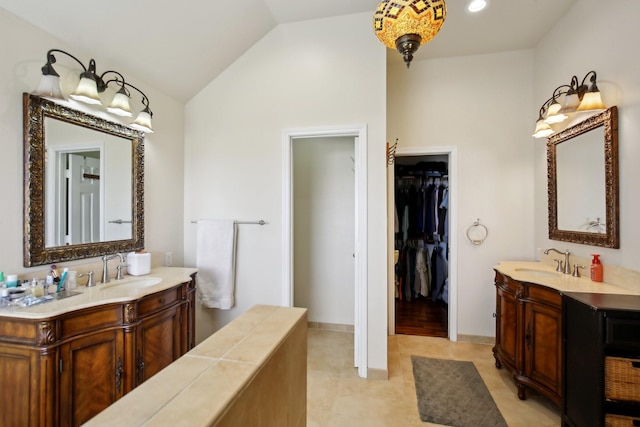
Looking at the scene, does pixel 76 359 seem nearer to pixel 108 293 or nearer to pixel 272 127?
pixel 108 293

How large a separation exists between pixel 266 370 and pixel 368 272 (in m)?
1.81

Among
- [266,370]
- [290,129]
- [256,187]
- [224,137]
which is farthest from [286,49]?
[266,370]

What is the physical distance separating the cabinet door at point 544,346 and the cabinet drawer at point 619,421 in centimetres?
41

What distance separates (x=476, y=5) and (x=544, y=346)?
8.63 ft

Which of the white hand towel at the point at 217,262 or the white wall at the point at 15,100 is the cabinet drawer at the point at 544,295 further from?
the white wall at the point at 15,100

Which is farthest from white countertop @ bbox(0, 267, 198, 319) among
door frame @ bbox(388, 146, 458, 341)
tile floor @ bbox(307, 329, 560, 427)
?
door frame @ bbox(388, 146, 458, 341)

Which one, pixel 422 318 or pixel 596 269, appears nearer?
pixel 596 269

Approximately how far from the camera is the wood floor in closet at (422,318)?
3.34 metres

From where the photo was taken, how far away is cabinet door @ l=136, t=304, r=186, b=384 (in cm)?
179

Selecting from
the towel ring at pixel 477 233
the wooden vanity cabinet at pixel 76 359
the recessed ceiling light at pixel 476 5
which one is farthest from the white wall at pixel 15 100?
the towel ring at pixel 477 233

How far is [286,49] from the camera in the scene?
8.67 feet

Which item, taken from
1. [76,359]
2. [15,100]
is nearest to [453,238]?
[76,359]

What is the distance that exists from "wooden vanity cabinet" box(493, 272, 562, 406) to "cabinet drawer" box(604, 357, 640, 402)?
413 millimetres

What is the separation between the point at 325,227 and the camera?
344 centimetres
